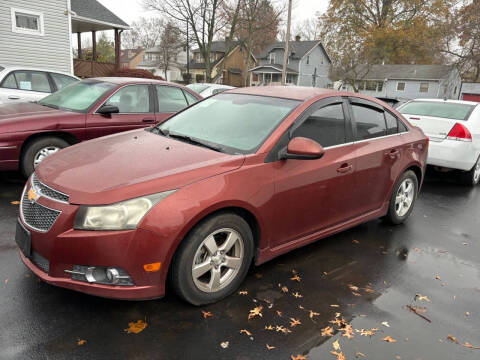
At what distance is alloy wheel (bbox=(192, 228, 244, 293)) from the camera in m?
2.93

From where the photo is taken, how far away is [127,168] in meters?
2.92

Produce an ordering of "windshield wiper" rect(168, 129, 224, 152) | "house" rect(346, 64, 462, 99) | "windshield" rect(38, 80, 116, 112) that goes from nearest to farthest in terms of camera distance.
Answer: "windshield wiper" rect(168, 129, 224, 152) → "windshield" rect(38, 80, 116, 112) → "house" rect(346, 64, 462, 99)

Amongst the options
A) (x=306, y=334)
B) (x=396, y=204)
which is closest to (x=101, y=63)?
(x=396, y=204)

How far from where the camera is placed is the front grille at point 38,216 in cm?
265

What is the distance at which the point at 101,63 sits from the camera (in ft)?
67.5

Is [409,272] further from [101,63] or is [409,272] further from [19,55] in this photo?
[101,63]

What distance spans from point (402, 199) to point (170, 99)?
411 centimetres

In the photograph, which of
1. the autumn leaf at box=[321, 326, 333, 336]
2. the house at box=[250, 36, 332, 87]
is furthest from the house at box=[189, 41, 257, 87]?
the autumn leaf at box=[321, 326, 333, 336]

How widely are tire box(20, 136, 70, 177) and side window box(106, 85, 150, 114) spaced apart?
1.01 metres

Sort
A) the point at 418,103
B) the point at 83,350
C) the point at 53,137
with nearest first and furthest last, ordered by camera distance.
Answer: the point at 83,350, the point at 53,137, the point at 418,103

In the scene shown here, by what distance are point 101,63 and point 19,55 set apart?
4.55 metres

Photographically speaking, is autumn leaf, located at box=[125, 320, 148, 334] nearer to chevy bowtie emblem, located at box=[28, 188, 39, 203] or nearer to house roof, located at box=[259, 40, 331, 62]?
chevy bowtie emblem, located at box=[28, 188, 39, 203]

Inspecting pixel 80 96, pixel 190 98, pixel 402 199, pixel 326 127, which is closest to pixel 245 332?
pixel 326 127

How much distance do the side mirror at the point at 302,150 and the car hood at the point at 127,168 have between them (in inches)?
16.5
